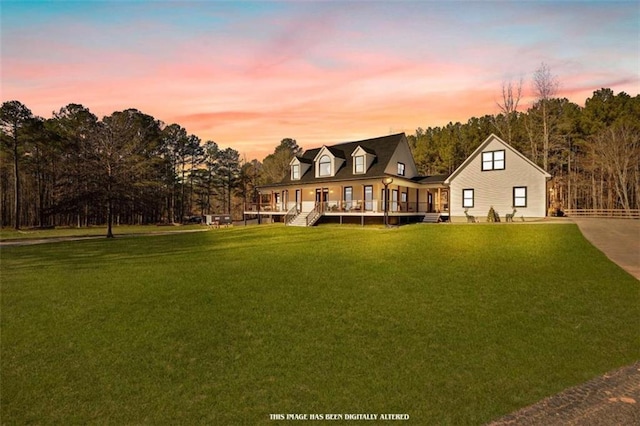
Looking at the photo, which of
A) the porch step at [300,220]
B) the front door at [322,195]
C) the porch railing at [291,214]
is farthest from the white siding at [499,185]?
the porch railing at [291,214]

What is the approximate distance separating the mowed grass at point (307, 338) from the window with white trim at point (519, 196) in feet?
53.9

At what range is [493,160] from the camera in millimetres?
28141

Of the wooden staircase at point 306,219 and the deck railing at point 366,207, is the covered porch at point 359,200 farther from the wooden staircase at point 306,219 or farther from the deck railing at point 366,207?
the wooden staircase at point 306,219

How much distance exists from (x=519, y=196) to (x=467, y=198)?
4017 millimetres

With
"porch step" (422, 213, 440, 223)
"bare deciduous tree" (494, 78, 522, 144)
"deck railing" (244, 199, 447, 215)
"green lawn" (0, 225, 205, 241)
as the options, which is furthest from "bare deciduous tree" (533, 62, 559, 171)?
"green lawn" (0, 225, 205, 241)

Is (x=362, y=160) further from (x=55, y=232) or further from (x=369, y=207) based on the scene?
(x=55, y=232)

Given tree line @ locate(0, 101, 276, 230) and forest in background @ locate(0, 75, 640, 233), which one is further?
forest in background @ locate(0, 75, 640, 233)

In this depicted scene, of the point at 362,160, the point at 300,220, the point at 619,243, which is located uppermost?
the point at 362,160

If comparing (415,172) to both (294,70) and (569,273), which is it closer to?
(294,70)

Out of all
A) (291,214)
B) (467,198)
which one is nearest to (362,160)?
(291,214)

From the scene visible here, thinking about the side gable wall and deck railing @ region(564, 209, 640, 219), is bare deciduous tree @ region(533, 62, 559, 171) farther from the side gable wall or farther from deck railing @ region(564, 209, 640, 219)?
the side gable wall

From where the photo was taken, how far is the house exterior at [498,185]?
2633cm

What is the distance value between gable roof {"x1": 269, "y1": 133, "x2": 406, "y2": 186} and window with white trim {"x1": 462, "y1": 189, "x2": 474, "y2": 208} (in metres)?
7.37

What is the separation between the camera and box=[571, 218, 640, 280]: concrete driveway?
11328 mm
